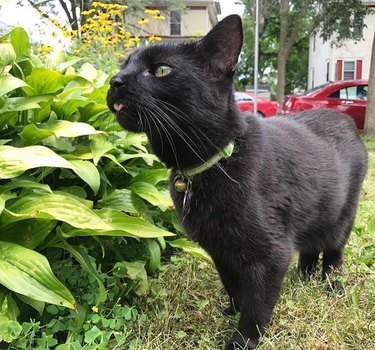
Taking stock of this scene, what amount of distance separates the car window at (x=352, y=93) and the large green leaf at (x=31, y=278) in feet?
36.7

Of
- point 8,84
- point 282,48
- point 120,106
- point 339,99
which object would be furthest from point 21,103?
point 282,48

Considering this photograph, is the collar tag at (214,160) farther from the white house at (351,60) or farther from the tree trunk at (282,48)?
the white house at (351,60)

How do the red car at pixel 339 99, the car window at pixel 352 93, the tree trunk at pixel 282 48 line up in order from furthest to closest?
the tree trunk at pixel 282 48 < the car window at pixel 352 93 < the red car at pixel 339 99

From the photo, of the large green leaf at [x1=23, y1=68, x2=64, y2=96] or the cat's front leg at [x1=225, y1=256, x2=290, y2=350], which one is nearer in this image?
the cat's front leg at [x1=225, y1=256, x2=290, y2=350]

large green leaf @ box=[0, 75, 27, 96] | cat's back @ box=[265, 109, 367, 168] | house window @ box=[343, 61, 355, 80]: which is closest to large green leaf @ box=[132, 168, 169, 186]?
cat's back @ box=[265, 109, 367, 168]

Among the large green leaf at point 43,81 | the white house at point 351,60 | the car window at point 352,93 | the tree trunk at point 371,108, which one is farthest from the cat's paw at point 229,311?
the white house at point 351,60

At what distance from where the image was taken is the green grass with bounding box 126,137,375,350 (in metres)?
1.84

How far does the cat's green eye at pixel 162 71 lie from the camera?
175cm

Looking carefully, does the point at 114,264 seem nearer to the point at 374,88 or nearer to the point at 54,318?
the point at 54,318

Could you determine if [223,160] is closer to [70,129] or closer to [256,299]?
[256,299]

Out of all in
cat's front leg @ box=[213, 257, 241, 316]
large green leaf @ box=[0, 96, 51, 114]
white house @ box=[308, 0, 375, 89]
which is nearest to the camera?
cat's front leg @ box=[213, 257, 241, 316]

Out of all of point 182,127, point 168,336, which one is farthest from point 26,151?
point 168,336

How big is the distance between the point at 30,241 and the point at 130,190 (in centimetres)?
71

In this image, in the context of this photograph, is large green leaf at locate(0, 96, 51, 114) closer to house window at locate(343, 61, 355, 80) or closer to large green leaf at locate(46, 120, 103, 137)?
large green leaf at locate(46, 120, 103, 137)
